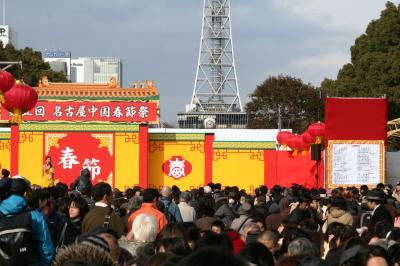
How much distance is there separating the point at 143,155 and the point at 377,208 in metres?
18.5

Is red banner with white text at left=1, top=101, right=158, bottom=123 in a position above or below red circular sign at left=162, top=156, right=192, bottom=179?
above

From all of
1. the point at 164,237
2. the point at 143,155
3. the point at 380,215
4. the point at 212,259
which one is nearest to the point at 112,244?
the point at 164,237

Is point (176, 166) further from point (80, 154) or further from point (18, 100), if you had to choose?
point (18, 100)

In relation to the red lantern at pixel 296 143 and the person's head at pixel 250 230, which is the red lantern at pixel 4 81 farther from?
the red lantern at pixel 296 143

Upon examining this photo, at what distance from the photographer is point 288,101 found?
6938 centimetres

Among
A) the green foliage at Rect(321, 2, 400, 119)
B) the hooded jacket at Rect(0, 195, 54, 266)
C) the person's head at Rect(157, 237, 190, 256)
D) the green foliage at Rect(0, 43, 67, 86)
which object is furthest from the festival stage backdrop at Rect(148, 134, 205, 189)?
the green foliage at Rect(0, 43, 67, 86)

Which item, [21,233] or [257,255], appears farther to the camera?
[21,233]

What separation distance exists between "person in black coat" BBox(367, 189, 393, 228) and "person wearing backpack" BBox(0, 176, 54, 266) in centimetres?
515

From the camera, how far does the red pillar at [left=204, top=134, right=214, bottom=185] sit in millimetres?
31766

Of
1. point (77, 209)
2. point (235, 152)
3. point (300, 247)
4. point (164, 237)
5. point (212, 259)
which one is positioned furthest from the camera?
point (235, 152)

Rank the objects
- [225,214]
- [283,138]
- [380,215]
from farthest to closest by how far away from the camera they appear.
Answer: [283,138]
[225,214]
[380,215]

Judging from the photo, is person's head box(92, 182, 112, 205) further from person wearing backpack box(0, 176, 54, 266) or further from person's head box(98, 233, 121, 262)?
person's head box(98, 233, 121, 262)

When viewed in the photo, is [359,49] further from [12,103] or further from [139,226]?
[139,226]

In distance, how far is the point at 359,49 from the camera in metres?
52.4
